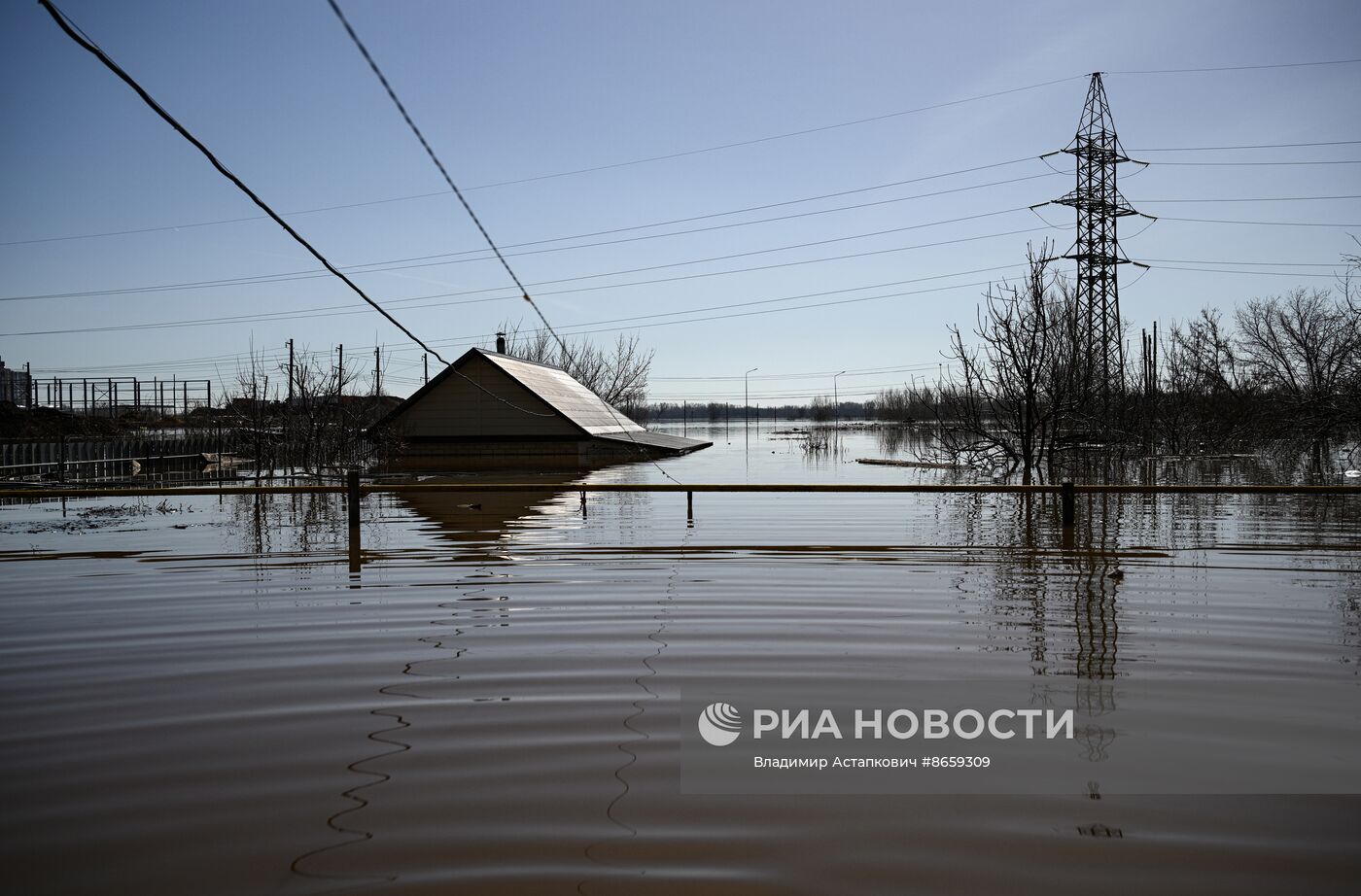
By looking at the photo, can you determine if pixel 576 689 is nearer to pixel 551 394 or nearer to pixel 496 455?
pixel 496 455

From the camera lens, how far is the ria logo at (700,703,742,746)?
5.38 metres

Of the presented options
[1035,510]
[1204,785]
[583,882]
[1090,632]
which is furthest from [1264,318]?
[583,882]

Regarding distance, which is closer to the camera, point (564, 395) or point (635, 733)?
point (635, 733)

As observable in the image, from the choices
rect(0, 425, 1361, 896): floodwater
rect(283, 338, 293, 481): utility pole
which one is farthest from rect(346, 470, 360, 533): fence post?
rect(283, 338, 293, 481): utility pole

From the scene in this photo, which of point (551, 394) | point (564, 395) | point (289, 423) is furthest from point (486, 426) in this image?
point (289, 423)

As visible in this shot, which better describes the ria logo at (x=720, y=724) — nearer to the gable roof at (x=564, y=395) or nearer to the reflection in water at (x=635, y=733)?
the reflection in water at (x=635, y=733)

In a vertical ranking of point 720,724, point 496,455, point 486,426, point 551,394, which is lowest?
point 720,724

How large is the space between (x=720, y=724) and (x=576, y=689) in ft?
4.02

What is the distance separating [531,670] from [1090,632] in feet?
15.4

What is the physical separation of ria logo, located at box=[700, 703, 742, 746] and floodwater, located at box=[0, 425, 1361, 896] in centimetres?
21

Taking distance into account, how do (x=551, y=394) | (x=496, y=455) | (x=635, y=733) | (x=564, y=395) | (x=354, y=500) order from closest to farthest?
1. (x=635, y=733)
2. (x=354, y=500)
3. (x=496, y=455)
4. (x=551, y=394)
5. (x=564, y=395)

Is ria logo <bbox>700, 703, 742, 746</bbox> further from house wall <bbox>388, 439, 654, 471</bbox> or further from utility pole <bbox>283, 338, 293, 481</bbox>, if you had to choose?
utility pole <bbox>283, 338, 293, 481</bbox>

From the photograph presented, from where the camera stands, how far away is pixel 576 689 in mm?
6363

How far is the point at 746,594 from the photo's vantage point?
975 cm
